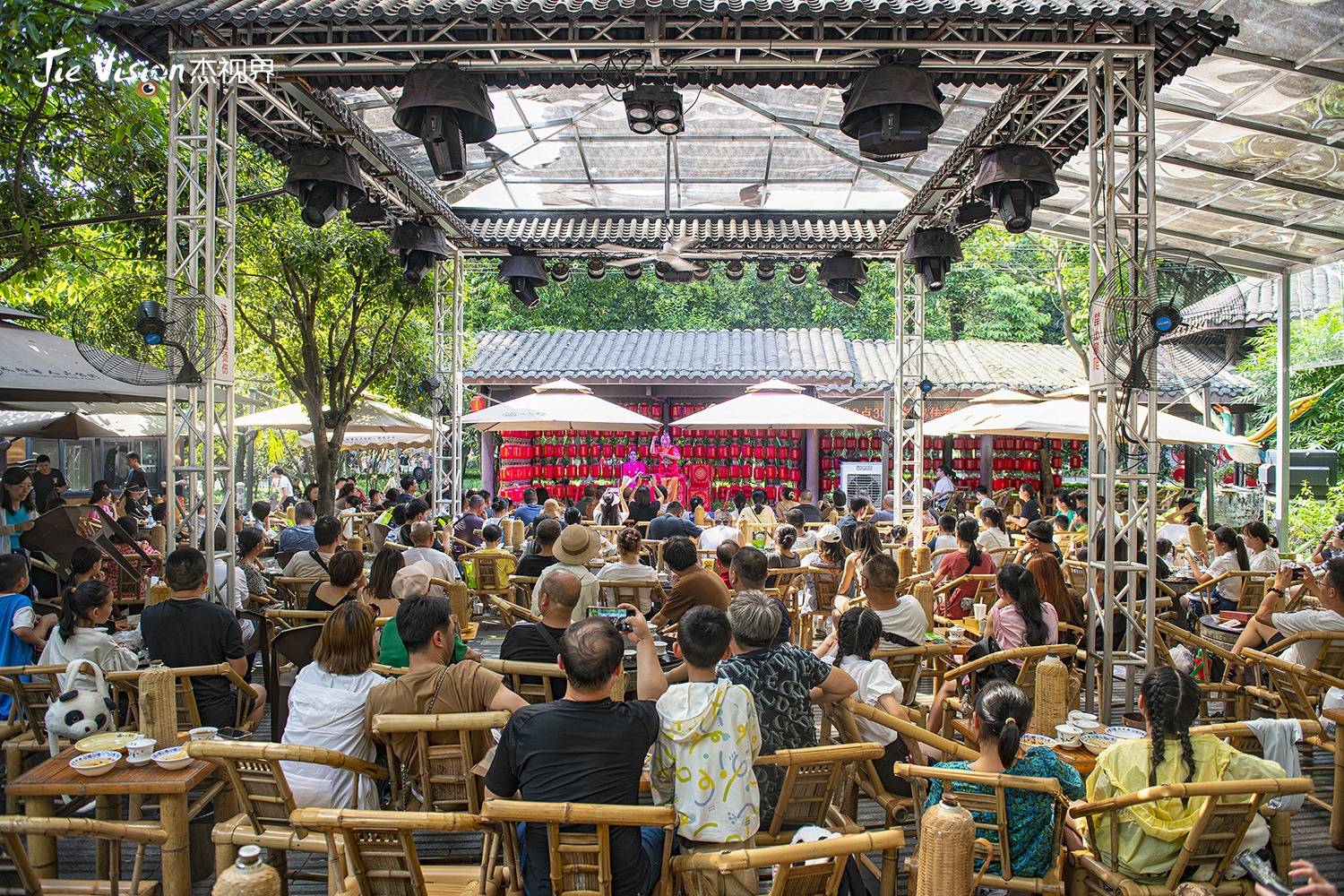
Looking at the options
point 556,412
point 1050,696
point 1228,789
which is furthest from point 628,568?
point 556,412

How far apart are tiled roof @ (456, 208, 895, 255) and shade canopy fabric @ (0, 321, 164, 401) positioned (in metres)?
4.53

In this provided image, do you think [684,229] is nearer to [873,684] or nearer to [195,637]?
[195,637]

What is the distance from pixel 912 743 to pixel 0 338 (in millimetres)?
7393

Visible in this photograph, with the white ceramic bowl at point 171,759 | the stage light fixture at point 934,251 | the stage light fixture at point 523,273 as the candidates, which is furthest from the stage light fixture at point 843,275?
the white ceramic bowl at point 171,759

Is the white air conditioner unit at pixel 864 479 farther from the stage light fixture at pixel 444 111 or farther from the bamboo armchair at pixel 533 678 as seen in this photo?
the bamboo armchair at pixel 533 678

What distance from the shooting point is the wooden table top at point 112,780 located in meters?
3.07

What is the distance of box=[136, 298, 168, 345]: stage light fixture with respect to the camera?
18.7ft

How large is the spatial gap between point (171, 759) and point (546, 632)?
1.47 metres

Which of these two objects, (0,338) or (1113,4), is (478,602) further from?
(1113,4)

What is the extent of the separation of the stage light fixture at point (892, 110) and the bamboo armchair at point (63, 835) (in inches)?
207

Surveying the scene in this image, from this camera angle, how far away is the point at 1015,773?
9.98ft

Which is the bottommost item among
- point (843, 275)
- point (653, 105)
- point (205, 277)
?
point (205, 277)

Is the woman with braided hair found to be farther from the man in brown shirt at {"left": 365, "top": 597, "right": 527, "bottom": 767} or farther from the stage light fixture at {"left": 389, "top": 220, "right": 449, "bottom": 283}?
the stage light fixture at {"left": 389, "top": 220, "right": 449, "bottom": 283}

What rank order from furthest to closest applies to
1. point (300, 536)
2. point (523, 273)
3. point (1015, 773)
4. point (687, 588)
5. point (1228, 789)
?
point (523, 273), point (300, 536), point (687, 588), point (1015, 773), point (1228, 789)
